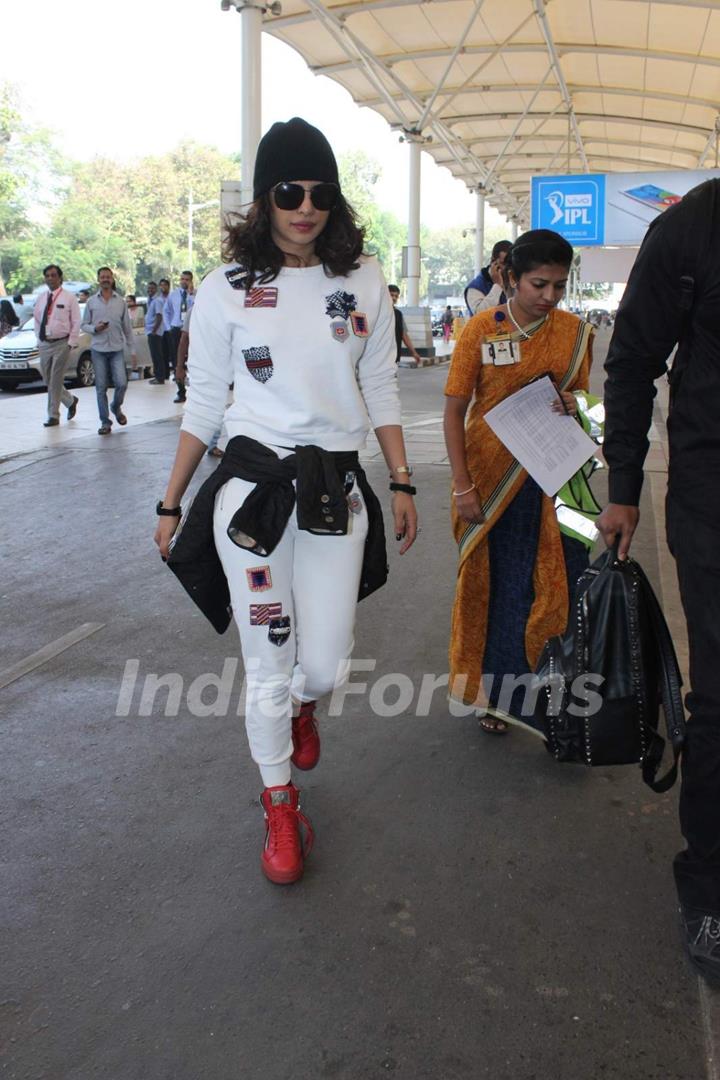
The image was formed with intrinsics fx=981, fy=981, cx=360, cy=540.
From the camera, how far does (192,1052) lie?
219 centimetres

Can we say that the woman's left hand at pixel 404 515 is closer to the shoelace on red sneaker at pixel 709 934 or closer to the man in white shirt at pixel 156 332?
the shoelace on red sneaker at pixel 709 934

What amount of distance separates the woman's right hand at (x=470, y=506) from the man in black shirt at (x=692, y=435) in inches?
41.1

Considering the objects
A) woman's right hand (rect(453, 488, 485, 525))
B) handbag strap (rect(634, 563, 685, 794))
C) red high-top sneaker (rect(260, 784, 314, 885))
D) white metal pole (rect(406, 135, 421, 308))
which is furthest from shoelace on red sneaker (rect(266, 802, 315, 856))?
white metal pole (rect(406, 135, 421, 308))

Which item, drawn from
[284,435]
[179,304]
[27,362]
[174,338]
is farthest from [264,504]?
[27,362]

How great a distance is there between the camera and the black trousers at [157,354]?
18.8 meters

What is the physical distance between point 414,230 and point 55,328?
17.9 m

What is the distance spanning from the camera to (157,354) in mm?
19062

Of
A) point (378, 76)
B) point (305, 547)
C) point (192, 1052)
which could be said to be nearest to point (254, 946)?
point (192, 1052)

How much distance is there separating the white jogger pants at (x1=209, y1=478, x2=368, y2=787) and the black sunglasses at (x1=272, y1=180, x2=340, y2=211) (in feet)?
2.56

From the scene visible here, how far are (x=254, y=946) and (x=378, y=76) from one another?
21.4 meters

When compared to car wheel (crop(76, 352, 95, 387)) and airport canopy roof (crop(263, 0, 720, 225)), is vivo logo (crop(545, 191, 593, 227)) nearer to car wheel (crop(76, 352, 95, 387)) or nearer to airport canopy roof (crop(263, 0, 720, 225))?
airport canopy roof (crop(263, 0, 720, 225))

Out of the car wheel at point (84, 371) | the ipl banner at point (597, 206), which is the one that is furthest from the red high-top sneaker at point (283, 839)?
the ipl banner at point (597, 206)

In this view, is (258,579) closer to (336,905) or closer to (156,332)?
(336,905)

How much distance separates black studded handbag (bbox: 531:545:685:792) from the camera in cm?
262
